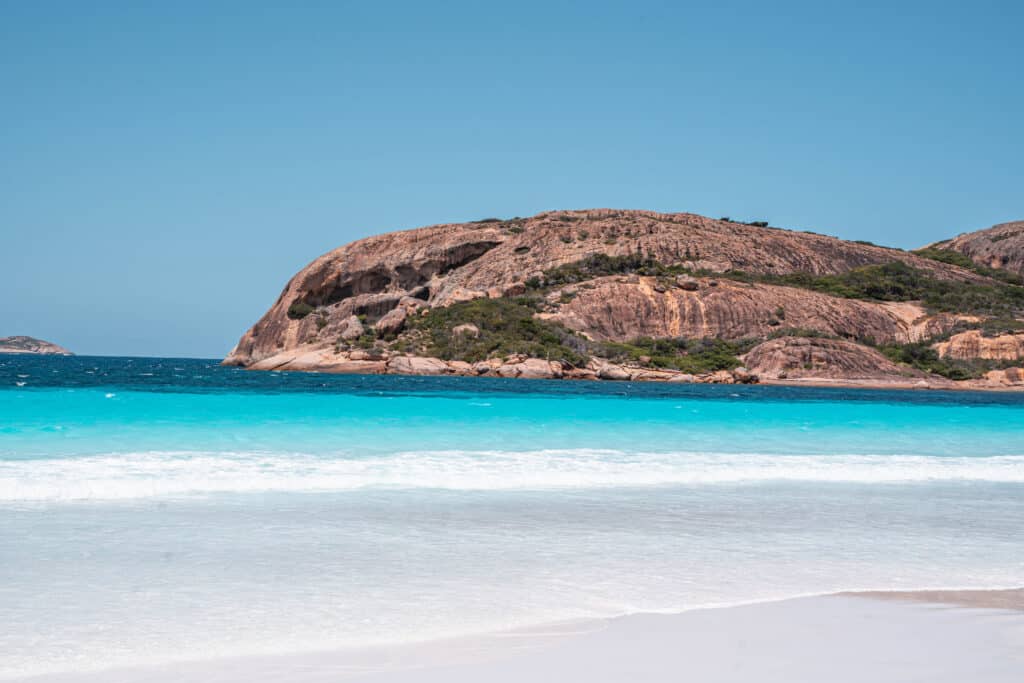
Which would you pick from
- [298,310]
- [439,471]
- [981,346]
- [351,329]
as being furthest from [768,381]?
[439,471]

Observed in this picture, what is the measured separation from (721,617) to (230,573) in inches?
166

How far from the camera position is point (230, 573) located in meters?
7.65

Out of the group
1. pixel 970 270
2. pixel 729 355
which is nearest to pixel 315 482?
pixel 729 355

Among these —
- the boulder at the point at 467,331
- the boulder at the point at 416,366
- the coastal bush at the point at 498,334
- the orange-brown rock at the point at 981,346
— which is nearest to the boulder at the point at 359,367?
the boulder at the point at 416,366

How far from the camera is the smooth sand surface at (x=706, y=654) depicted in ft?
17.5

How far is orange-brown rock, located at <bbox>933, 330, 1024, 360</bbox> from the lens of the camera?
244 ft

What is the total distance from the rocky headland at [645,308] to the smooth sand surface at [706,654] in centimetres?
6314

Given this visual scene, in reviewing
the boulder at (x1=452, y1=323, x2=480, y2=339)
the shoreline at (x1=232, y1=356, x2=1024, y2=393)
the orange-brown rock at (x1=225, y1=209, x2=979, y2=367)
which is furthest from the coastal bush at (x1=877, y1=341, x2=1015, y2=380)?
the boulder at (x1=452, y1=323, x2=480, y2=339)

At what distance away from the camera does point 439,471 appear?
1434 centimetres

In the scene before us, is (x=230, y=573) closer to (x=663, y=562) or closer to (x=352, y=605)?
(x=352, y=605)

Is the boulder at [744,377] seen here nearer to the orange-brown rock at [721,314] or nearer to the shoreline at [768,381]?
the shoreline at [768,381]

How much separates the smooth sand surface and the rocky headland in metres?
63.1

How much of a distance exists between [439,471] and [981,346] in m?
75.3

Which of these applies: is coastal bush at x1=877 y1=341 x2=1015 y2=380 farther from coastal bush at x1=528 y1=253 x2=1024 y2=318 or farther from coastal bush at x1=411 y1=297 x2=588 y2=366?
coastal bush at x1=411 y1=297 x2=588 y2=366
